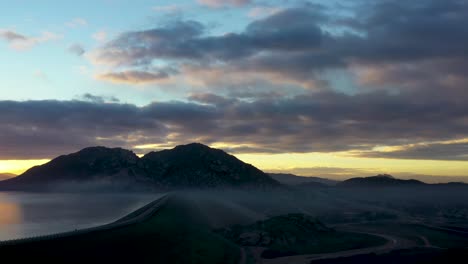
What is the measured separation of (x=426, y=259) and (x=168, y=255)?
10501 cm

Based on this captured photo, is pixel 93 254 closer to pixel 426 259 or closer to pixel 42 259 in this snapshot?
pixel 42 259

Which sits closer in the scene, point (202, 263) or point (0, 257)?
point (0, 257)

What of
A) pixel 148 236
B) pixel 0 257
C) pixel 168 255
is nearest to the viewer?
pixel 0 257

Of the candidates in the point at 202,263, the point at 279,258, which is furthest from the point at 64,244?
the point at 279,258

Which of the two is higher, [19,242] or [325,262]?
[19,242]

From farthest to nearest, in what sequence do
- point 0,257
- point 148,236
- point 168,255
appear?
1. point 148,236
2. point 168,255
3. point 0,257

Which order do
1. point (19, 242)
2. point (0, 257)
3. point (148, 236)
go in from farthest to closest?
1. point (148, 236)
2. point (19, 242)
3. point (0, 257)

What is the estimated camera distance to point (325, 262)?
19575cm

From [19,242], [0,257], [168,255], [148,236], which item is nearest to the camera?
[0,257]

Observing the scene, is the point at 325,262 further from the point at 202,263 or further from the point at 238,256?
the point at 202,263

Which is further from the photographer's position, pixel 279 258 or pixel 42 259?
pixel 279 258

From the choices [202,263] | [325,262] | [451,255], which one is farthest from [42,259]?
[451,255]

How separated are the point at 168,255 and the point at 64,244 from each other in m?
36.7

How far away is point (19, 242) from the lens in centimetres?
14688
